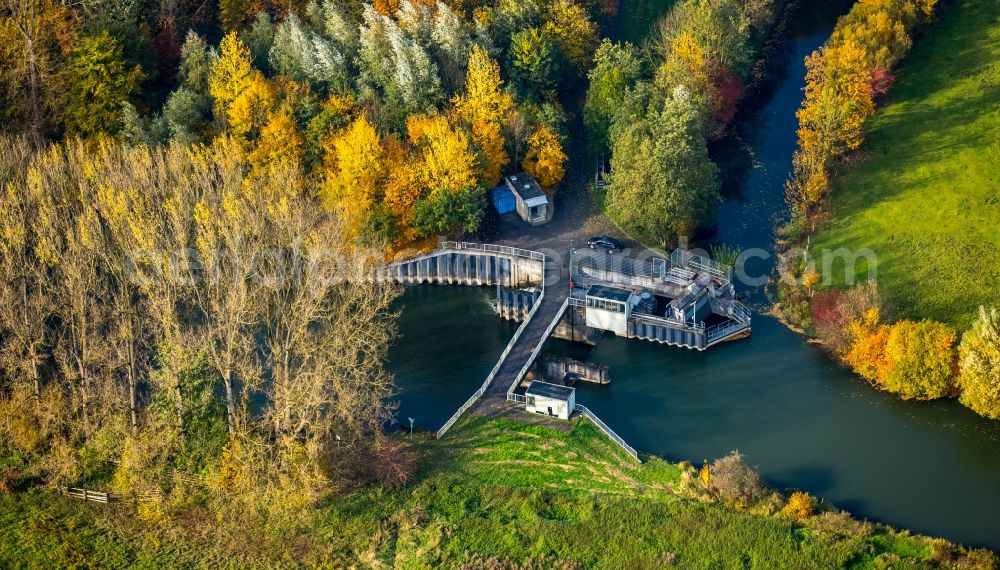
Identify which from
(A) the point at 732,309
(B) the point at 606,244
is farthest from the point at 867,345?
(B) the point at 606,244

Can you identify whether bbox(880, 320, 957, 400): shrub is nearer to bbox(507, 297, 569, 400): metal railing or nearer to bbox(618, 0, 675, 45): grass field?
bbox(507, 297, 569, 400): metal railing

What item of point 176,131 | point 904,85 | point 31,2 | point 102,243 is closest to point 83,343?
point 102,243

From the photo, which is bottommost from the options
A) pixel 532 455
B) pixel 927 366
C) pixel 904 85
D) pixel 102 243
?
pixel 532 455

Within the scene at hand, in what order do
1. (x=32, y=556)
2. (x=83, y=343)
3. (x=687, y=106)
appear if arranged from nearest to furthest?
(x=32, y=556) < (x=83, y=343) < (x=687, y=106)

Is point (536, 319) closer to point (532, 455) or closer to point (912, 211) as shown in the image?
point (532, 455)

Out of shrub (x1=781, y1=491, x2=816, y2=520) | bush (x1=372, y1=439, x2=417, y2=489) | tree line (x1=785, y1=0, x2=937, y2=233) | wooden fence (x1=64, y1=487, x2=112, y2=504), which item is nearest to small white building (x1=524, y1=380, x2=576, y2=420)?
bush (x1=372, y1=439, x2=417, y2=489)

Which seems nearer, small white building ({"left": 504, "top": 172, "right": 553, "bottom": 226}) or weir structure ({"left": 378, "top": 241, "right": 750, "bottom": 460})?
weir structure ({"left": 378, "top": 241, "right": 750, "bottom": 460})

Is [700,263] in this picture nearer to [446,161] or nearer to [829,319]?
[829,319]
